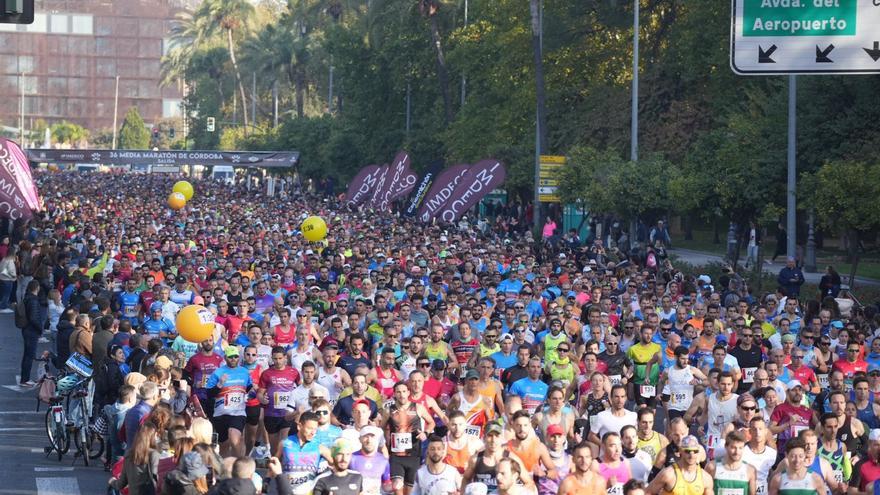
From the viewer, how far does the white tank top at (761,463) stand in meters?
11.6

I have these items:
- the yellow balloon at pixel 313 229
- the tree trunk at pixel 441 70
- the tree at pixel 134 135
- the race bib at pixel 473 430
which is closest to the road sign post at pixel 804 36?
the race bib at pixel 473 430

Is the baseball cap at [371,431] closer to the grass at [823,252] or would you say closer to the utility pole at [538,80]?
the grass at [823,252]

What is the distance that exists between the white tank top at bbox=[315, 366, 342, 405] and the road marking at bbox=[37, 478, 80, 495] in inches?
93.2

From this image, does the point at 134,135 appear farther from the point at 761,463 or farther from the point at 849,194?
the point at 761,463

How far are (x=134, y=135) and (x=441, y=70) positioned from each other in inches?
5044

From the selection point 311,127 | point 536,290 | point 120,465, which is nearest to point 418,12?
point 311,127

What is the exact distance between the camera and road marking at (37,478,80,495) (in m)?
14.4

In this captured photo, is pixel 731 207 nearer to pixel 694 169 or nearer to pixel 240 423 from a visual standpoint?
pixel 694 169

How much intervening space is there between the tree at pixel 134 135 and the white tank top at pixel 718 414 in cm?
17380

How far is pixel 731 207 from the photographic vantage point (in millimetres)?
33500

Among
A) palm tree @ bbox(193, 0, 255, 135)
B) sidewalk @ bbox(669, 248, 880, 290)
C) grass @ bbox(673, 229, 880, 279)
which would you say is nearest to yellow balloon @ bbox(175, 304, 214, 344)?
sidewalk @ bbox(669, 248, 880, 290)

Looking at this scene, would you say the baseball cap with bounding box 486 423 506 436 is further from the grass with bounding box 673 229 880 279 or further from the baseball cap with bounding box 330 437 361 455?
the grass with bounding box 673 229 880 279

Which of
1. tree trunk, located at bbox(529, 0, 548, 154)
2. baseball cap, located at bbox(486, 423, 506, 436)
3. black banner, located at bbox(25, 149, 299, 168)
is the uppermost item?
tree trunk, located at bbox(529, 0, 548, 154)

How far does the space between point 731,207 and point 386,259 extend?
891cm
